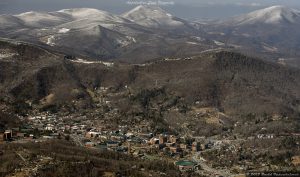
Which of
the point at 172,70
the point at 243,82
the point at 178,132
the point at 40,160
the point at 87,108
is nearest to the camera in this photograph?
the point at 40,160

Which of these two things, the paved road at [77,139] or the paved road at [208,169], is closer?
the paved road at [208,169]

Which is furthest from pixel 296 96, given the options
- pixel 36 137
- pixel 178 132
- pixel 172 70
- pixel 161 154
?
pixel 36 137

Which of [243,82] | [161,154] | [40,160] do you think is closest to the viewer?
[40,160]

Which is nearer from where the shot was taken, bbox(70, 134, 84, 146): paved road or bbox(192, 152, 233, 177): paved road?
bbox(192, 152, 233, 177): paved road

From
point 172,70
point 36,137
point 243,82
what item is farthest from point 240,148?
point 172,70

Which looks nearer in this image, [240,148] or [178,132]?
[240,148]

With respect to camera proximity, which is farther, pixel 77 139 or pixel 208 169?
pixel 77 139

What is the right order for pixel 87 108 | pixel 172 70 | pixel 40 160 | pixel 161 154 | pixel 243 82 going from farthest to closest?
pixel 172 70, pixel 243 82, pixel 87 108, pixel 161 154, pixel 40 160

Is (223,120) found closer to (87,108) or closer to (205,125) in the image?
(205,125)

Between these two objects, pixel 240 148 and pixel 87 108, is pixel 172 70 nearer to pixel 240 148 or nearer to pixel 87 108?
pixel 87 108
